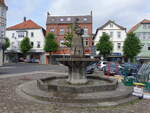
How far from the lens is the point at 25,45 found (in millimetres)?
40688

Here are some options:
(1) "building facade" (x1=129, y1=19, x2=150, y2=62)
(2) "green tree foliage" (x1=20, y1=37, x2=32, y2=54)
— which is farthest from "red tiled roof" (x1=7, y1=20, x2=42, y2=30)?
(1) "building facade" (x1=129, y1=19, x2=150, y2=62)

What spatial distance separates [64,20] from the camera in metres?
44.2

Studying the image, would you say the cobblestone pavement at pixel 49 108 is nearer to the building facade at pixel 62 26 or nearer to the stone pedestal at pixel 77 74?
the stone pedestal at pixel 77 74

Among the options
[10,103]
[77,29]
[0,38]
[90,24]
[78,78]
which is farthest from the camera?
[90,24]

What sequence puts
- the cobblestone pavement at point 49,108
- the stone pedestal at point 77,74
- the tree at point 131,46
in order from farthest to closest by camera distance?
the tree at point 131,46 < the stone pedestal at point 77,74 < the cobblestone pavement at point 49,108

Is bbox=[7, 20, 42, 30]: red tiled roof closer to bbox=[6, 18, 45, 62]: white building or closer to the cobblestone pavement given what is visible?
bbox=[6, 18, 45, 62]: white building

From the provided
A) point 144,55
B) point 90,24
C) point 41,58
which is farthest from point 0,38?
point 144,55

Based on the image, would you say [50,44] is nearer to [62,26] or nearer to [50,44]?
[50,44]

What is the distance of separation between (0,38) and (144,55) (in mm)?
34880


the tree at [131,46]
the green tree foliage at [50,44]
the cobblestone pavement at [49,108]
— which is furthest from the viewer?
the green tree foliage at [50,44]

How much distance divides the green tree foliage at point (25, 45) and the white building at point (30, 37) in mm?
2702

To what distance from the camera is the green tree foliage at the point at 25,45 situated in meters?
40.7

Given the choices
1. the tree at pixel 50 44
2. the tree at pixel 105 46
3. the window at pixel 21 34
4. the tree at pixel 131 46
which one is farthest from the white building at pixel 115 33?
the window at pixel 21 34

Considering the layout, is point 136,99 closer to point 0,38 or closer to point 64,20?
point 0,38
